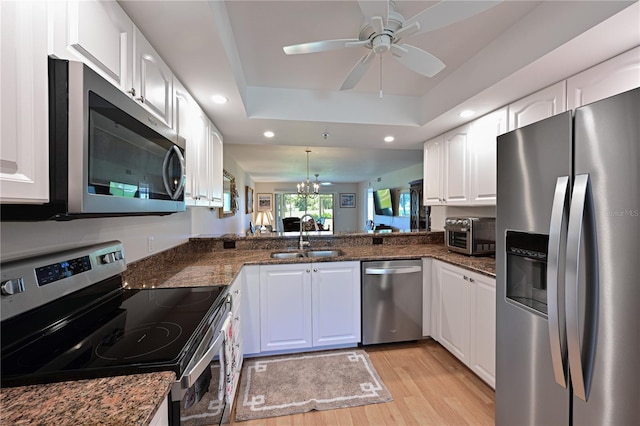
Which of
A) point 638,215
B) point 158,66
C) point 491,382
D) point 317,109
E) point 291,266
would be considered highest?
point 317,109

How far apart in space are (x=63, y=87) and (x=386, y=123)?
7.74 ft

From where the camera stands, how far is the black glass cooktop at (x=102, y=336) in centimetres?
77

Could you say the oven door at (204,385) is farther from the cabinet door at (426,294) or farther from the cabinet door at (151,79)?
the cabinet door at (426,294)

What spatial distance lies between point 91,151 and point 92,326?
72 centimetres

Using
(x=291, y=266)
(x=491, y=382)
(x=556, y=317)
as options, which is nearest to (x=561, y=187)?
(x=556, y=317)

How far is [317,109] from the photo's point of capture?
248cm

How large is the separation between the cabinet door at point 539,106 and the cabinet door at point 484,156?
0.32ft

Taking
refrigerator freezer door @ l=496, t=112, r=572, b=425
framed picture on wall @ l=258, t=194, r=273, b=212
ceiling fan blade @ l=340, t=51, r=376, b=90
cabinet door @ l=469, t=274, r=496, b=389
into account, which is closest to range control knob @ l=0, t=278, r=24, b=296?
ceiling fan blade @ l=340, t=51, r=376, b=90

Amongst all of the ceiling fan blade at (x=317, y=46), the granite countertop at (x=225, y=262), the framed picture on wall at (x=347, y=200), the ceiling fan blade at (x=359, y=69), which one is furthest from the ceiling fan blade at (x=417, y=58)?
the framed picture on wall at (x=347, y=200)

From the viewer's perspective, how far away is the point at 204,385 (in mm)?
1041

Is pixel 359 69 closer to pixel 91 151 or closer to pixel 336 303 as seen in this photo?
pixel 91 151

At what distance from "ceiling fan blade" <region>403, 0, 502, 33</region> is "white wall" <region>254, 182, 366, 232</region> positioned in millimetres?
9147

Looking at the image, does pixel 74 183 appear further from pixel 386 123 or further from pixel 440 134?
pixel 440 134

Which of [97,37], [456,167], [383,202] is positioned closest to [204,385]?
[97,37]
